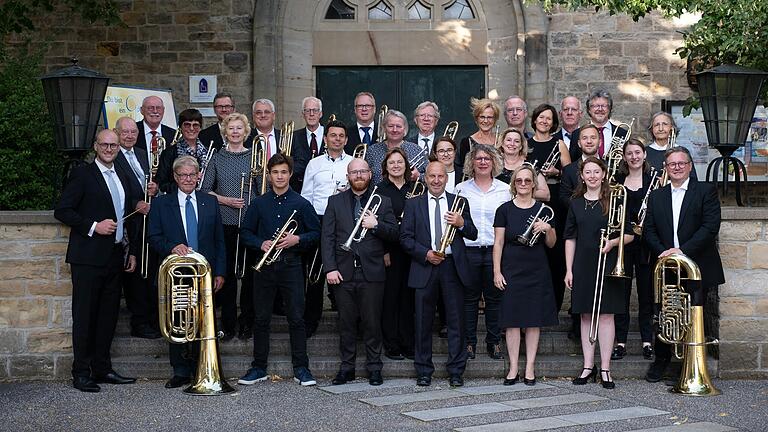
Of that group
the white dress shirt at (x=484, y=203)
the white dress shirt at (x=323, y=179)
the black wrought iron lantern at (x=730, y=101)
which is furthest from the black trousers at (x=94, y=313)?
the black wrought iron lantern at (x=730, y=101)

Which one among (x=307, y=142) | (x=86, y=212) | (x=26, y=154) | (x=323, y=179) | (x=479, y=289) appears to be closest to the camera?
(x=86, y=212)

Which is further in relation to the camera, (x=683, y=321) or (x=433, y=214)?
(x=433, y=214)

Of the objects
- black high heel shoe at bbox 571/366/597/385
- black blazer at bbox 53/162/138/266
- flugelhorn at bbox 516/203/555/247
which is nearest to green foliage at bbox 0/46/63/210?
black blazer at bbox 53/162/138/266

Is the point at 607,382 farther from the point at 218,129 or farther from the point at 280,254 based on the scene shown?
the point at 218,129

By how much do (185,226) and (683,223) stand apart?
Answer: 3.87 m

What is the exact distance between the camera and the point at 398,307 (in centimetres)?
933


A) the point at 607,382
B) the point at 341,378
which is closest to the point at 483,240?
the point at 607,382

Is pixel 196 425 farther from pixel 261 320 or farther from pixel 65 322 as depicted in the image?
pixel 65 322

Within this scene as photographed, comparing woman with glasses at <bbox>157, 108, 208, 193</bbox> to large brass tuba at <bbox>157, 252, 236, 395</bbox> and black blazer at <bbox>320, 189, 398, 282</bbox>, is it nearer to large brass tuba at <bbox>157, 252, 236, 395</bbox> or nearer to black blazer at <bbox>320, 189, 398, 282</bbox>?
large brass tuba at <bbox>157, 252, 236, 395</bbox>

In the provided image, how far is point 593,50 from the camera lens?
1487 cm

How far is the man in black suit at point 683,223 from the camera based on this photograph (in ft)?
28.9

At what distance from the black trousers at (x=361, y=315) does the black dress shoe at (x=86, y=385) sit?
6.15 ft

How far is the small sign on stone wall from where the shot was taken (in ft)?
49.1

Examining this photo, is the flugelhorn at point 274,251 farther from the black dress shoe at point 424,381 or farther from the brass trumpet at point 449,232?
the black dress shoe at point 424,381
